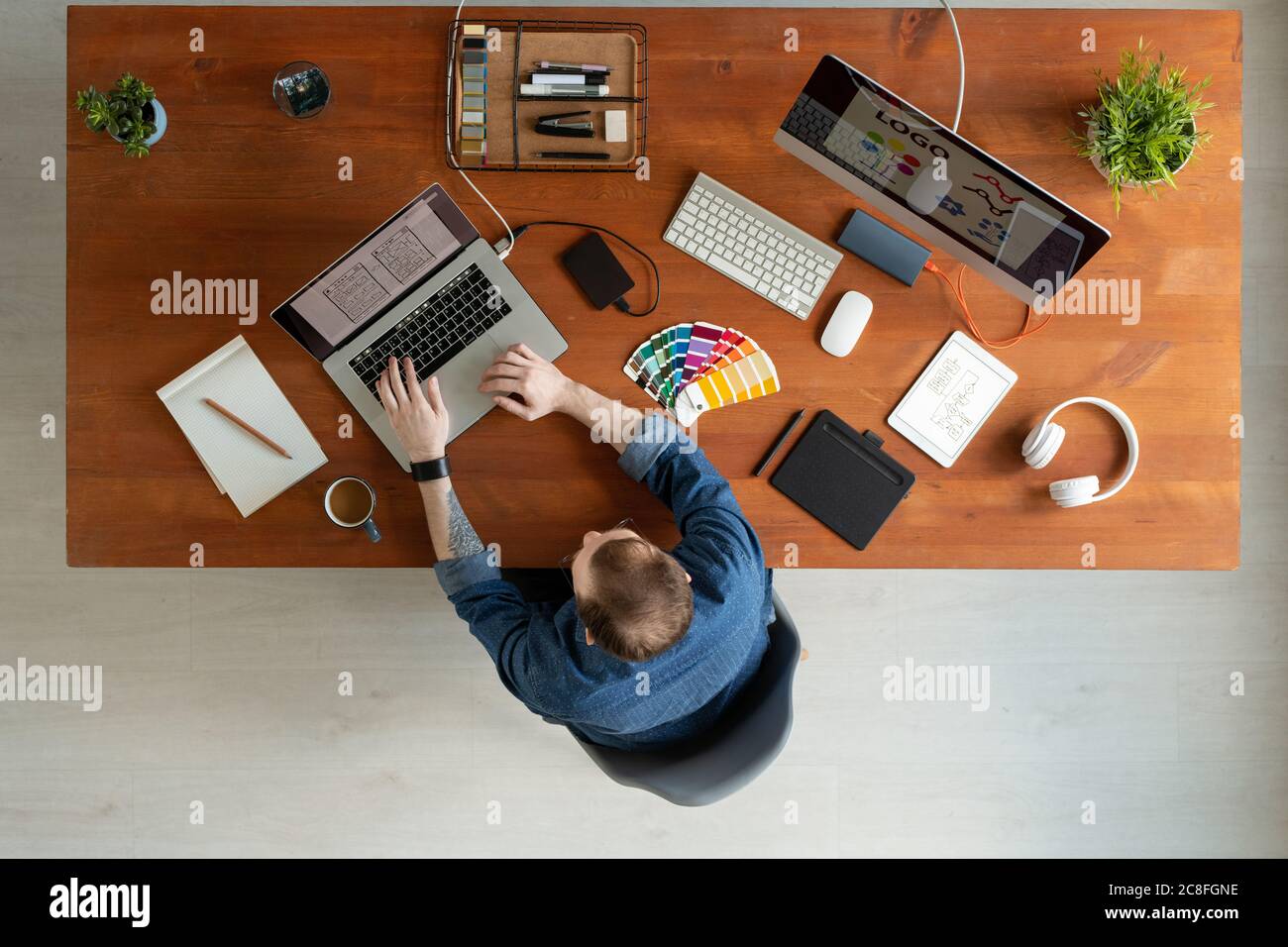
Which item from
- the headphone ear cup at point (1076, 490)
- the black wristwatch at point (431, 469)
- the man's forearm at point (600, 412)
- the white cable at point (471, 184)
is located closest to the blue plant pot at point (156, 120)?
the white cable at point (471, 184)

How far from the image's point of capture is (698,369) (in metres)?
1.49

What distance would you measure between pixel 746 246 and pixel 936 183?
35 centimetres

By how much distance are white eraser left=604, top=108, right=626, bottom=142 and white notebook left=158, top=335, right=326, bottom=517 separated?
2.57 feet

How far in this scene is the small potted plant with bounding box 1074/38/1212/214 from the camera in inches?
54.2

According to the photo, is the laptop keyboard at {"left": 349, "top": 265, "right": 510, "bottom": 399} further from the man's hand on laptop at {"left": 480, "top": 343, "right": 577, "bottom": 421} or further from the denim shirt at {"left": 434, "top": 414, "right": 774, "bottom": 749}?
the denim shirt at {"left": 434, "top": 414, "right": 774, "bottom": 749}

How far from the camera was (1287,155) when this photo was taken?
216 centimetres

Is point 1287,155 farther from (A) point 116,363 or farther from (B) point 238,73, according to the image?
(A) point 116,363

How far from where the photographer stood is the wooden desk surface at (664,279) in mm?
1478

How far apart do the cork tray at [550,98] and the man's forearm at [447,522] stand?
2.01ft

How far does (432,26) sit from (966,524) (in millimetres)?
1377

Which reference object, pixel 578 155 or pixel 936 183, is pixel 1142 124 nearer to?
pixel 936 183
